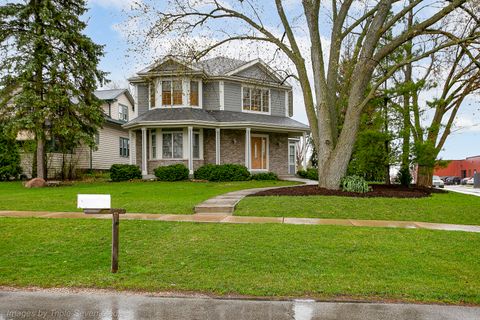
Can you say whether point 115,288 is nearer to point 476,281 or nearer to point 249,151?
point 476,281

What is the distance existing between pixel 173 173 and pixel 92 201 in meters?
15.4

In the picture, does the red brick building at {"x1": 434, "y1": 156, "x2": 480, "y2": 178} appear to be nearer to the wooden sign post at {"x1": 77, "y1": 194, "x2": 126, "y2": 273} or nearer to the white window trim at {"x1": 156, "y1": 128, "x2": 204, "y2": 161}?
the white window trim at {"x1": 156, "y1": 128, "x2": 204, "y2": 161}

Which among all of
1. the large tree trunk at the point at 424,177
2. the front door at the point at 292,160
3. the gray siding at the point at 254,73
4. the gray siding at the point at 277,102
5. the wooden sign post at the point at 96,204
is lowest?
the large tree trunk at the point at 424,177

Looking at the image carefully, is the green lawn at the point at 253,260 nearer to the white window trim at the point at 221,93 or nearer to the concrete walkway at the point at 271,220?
the concrete walkway at the point at 271,220

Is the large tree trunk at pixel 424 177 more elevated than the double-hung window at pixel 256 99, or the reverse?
the double-hung window at pixel 256 99

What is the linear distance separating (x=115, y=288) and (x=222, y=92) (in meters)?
19.0

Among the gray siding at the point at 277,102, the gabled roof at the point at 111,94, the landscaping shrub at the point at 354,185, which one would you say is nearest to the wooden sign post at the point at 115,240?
the landscaping shrub at the point at 354,185

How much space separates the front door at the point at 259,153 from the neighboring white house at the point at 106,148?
877 cm

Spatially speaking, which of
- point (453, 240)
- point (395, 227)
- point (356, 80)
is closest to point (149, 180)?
point (356, 80)

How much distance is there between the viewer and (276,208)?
1024 centimetres

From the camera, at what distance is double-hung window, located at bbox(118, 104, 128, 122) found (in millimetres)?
32094

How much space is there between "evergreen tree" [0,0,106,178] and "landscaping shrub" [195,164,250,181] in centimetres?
594

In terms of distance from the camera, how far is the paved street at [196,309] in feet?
12.7

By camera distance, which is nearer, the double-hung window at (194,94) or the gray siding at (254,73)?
the double-hung window at (194,94)
